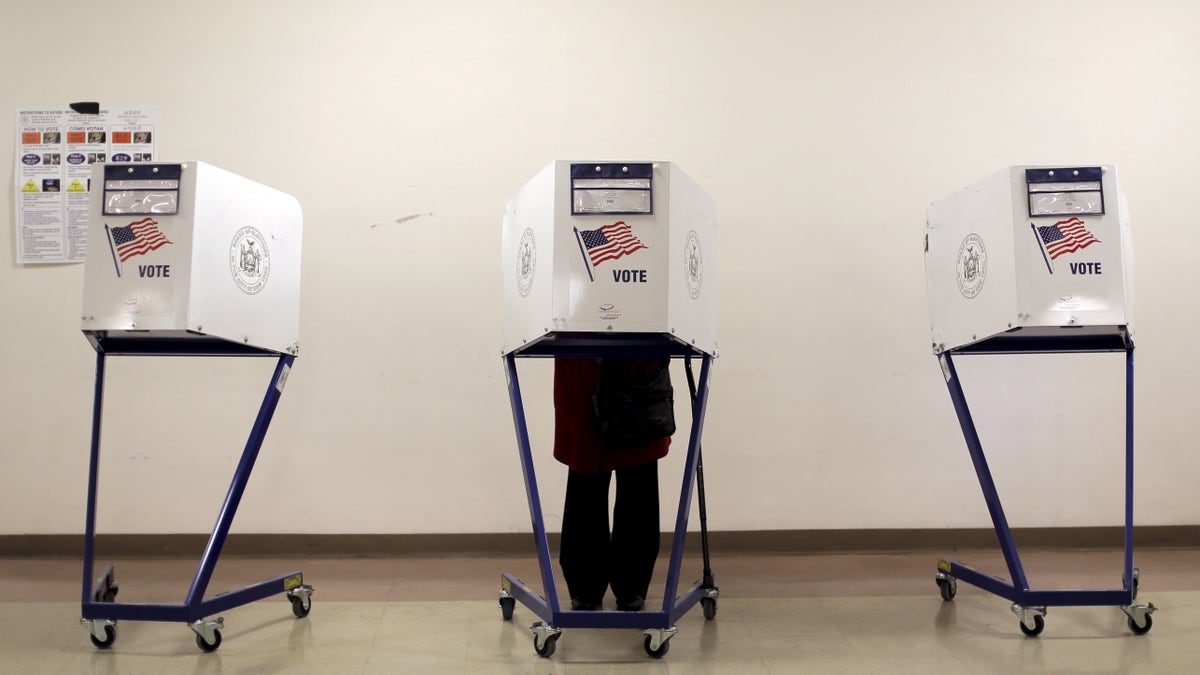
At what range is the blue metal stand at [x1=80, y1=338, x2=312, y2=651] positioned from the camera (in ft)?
7.60

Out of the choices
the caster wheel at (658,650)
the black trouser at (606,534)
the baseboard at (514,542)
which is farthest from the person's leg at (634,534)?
the baseboard at (514,542)

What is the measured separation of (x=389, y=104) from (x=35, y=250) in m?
1.43

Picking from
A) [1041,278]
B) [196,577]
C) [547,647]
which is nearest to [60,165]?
[196,577]

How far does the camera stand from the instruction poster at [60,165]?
11.0ft

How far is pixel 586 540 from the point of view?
8.25ft

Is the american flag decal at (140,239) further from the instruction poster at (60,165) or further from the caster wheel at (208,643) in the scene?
the instruction poster at (60,165)

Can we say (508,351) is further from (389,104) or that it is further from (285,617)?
(389,104)

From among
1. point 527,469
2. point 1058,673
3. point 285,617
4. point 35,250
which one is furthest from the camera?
point 35,250

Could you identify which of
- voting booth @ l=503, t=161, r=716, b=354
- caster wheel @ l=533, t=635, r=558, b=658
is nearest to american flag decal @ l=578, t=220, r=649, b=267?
voting booth @ l=503, t=161, r=716, b=354

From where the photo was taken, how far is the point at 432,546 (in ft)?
11.1

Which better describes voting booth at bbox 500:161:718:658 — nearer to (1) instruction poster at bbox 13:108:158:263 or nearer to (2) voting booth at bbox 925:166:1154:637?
(2) voting booth at bbox 925:166:1154:637

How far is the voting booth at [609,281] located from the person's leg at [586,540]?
190mm

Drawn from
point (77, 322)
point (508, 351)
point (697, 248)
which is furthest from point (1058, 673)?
point (77, 322)

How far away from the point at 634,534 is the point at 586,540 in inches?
5.4
